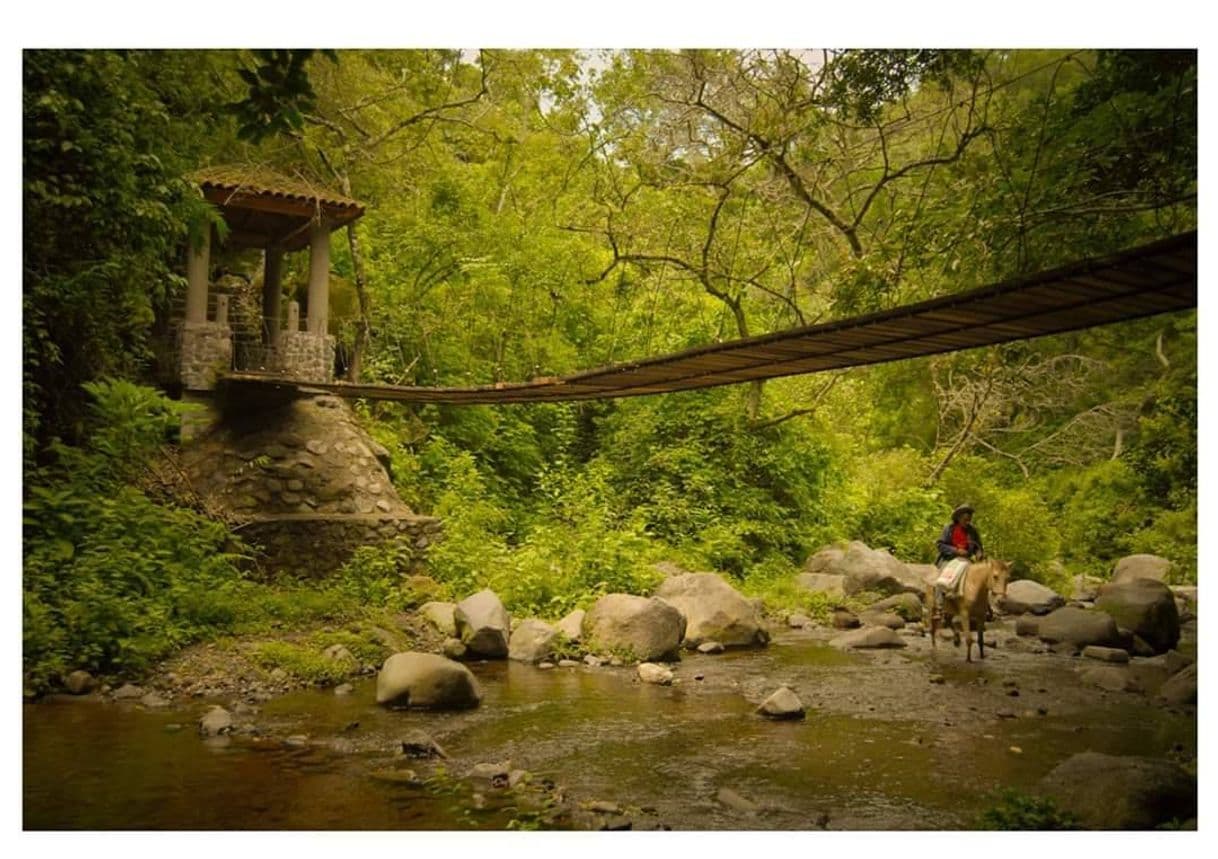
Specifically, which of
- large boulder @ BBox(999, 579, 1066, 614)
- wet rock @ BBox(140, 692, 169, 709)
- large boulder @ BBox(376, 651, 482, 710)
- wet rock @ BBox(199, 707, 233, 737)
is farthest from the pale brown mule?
wet rock @ BBox(140, 692, 169, 709)

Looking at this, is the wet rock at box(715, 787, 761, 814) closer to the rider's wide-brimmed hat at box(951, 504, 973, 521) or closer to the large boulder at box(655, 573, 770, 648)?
the large boulder at box(655, 573, 770, 648)

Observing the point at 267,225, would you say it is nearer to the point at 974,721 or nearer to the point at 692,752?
the point at 692,752

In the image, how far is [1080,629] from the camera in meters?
7.08

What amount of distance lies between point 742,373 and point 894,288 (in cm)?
297

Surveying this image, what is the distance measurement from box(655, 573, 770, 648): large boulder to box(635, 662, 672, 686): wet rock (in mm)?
1012

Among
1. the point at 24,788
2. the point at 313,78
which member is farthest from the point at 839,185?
the point at 24,788

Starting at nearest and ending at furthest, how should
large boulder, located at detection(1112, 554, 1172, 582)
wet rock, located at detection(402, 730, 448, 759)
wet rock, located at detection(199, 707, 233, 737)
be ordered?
wet rock, located at detection(402, 730, 448, 759), wet rock, located at detection(199, 707, 233, 737), large boulder, located at detection(1112, 554, 1172, 582)

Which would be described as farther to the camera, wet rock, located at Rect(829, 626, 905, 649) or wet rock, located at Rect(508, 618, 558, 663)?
wet rock, located at Rect(829, 626, 905, 649)

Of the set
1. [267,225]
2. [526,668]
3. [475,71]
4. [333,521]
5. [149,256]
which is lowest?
[526,668]

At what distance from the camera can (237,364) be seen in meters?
7.97

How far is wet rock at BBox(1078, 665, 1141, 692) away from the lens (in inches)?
222

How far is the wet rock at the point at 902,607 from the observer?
8656 mm

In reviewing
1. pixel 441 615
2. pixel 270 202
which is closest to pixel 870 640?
pixel 441 615

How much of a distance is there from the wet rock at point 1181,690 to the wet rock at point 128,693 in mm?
5775
